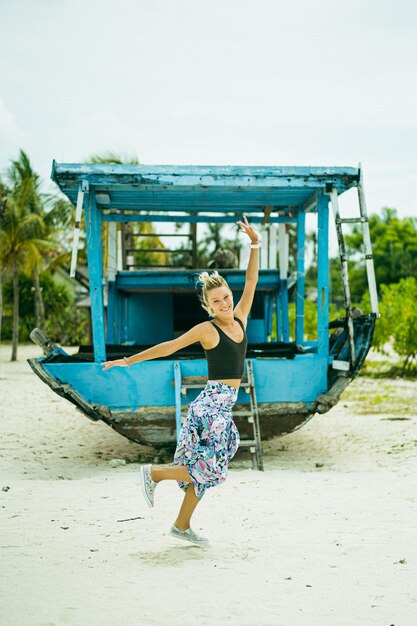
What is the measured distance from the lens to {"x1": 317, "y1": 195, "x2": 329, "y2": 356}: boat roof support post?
8.22 metres

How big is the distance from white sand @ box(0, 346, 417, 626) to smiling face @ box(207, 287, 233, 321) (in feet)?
4.92

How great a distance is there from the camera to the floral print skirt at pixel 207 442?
4.53 m

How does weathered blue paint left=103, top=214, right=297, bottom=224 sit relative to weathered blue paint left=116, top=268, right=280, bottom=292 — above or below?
above

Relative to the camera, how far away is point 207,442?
4547 mm

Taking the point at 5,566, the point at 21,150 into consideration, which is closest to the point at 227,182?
the point at 5,566

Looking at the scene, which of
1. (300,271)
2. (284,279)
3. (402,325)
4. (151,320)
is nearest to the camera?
(300,271)

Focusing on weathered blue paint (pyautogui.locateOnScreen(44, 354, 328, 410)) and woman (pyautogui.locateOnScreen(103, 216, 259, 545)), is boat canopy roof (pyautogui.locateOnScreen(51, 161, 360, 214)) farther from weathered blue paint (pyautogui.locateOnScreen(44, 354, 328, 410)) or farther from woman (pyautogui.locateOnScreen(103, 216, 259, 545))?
woman (pyautogui.locateOnScreen(103, 216, 259, 545))

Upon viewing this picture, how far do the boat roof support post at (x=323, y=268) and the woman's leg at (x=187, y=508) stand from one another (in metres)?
3.83

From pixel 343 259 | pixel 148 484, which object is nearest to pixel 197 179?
pixel 343 259

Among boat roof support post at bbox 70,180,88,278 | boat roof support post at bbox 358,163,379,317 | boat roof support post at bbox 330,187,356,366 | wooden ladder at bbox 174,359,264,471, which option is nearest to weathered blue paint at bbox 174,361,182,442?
wooden ladder at bbox 174,359,264,471

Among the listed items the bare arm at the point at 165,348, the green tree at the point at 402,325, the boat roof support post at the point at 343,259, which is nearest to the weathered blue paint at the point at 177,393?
the boat roof support post at the point at 343,259

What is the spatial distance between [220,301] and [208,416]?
2.39ft

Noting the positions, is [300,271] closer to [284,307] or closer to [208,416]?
[284,307]

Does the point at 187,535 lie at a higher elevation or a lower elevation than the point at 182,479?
lower
